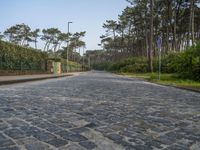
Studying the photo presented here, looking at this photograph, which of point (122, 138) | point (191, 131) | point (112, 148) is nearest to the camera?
point (112, 148)

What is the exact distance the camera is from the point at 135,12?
65312 mm

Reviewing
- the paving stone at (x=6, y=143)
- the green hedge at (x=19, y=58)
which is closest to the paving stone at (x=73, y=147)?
the paving stone at (x=6, y=143)

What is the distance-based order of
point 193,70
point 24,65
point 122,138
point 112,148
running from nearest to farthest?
point 112,148
point 122,138
point 193,70
point 24,65

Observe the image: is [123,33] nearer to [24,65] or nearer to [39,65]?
[39,65]

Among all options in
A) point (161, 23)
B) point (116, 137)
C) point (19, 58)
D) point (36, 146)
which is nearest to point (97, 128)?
point (116, 137)

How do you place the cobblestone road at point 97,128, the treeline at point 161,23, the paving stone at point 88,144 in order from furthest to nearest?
the treeline at point 161,23 < the cobblestone road at point 97,128 < the paving stone at point 88,144

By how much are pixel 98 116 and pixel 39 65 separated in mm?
39478

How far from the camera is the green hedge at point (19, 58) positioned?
104 feet

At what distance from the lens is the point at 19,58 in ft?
118

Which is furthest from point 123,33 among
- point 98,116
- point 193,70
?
point 98,116

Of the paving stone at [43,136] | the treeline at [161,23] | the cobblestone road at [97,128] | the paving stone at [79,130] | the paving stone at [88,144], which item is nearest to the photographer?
the paving stone at [88,144]

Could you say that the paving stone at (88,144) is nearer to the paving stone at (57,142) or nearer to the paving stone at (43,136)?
the paving stone at (57,142)

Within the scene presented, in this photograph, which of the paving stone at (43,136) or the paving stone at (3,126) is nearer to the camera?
the paving stone at (43,136)

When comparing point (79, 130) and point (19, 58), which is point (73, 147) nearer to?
point (79, 130)
